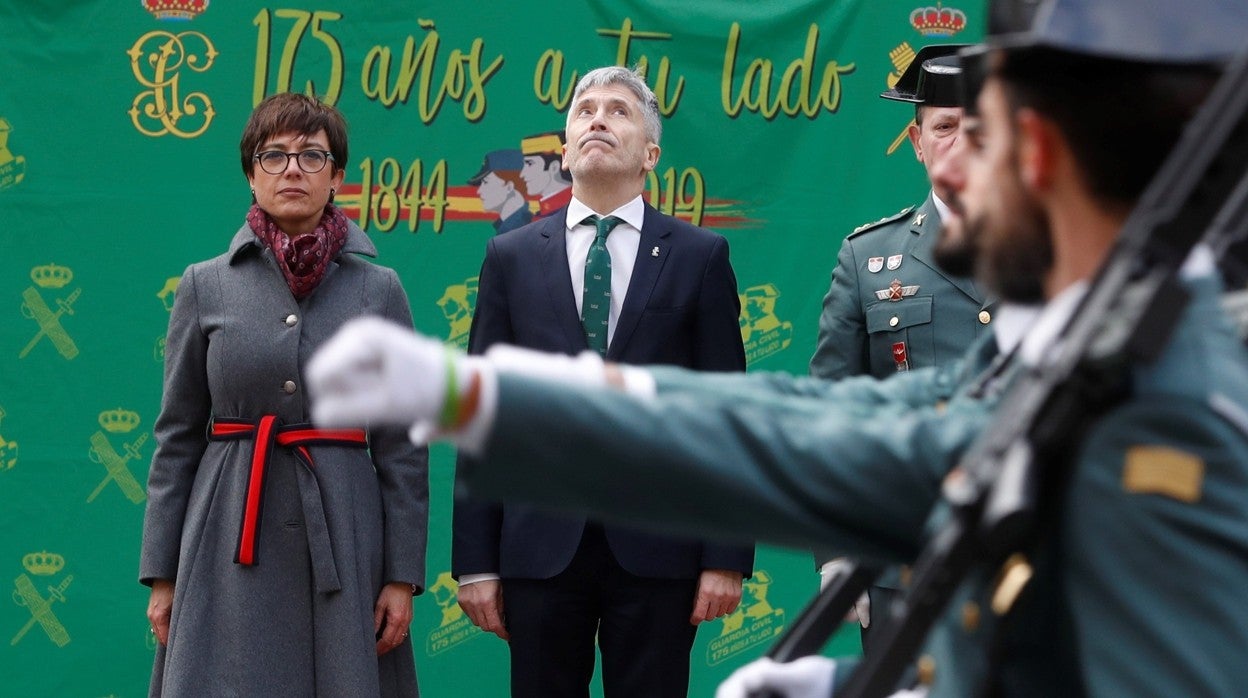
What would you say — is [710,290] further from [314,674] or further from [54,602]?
[54,602]

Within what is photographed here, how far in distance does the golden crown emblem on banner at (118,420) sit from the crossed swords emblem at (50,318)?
21 centimetres

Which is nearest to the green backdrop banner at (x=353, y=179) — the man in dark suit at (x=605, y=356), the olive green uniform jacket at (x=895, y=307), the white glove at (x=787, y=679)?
the man in dark suit at (x=605, y=356)

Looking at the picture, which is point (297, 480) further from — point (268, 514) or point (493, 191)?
point (493, 191)

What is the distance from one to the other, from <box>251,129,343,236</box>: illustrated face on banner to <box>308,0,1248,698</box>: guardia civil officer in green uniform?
8.02 feet

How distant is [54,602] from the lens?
15.5 feet

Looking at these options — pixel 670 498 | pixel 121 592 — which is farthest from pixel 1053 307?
pixel 121 592

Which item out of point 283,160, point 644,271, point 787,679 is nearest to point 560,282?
point 644,271

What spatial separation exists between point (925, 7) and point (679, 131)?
2.87 ft

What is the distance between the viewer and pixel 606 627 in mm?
3861

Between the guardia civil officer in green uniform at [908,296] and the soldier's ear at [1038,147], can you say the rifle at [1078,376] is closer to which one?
the soldier's ear at [1038,147]

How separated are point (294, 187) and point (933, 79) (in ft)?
5.23

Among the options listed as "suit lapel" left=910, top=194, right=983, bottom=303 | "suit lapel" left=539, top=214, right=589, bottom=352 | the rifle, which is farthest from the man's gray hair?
the rifle

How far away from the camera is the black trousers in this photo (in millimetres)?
3807

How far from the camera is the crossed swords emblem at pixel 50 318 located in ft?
15.7
